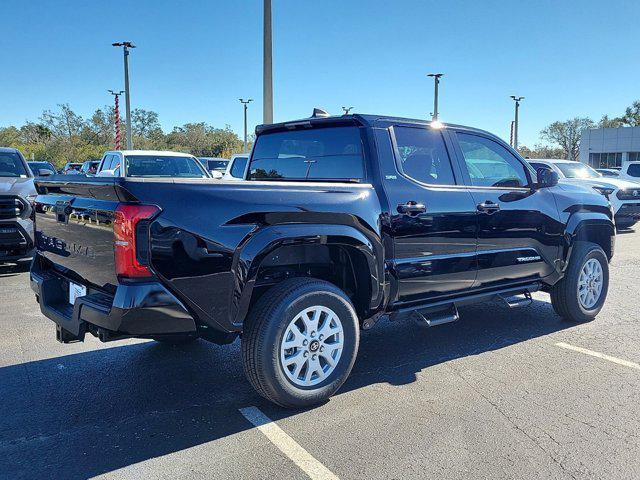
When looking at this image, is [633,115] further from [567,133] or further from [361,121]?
[361,121]

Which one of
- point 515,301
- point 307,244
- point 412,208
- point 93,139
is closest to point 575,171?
point 515,301

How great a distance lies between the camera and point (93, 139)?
60750 millimetres

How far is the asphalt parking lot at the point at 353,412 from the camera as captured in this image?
2.96m

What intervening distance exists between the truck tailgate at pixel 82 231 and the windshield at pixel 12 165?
5.71m

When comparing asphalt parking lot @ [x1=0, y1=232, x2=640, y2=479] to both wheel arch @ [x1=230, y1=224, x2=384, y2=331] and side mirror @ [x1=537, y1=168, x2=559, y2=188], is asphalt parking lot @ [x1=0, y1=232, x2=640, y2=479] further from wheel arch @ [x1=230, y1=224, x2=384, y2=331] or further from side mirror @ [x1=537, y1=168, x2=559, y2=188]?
side mirror @ [x1=537, y1=168, x2=559, y2=188]

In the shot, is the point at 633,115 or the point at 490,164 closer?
the point at 490,164

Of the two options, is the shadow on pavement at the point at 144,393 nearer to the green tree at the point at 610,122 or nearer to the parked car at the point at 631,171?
the parked car at the point at 631,171

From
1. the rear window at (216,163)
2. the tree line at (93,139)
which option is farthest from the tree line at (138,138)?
the rear window at (216,163)

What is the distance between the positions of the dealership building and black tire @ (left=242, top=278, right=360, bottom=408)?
158 ft

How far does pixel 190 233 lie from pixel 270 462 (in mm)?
1311

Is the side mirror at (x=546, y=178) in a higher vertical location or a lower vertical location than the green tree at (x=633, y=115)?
lower

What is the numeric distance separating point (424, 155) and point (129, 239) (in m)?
2.48

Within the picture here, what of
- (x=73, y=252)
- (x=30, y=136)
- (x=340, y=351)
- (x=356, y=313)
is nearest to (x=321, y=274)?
(x=356, y=313)

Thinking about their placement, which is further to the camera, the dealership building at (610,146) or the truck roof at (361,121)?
the dealership building at (610,146)
